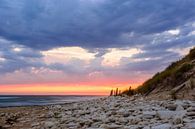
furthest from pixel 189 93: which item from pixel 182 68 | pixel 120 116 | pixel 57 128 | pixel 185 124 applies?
pixel 185 124

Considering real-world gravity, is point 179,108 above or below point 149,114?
above

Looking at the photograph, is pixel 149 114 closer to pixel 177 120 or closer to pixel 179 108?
pixel 179 108

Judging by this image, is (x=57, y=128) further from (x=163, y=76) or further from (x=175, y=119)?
(x=163, y=76)

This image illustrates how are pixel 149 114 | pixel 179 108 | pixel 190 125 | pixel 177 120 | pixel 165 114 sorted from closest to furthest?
pixel 190 125
pixel 177 120
pixel 165 114
pixel 149 114
pixel 179 108

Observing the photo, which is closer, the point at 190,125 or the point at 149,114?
the point at 190,125

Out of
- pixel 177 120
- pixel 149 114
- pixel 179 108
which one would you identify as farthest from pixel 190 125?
pixel 179 108

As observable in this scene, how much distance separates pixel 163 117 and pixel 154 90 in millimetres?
14847

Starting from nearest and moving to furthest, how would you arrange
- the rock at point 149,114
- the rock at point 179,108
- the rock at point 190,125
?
the rock at point 190,125 < the rock at point 149,114 < the rock at point 179,108

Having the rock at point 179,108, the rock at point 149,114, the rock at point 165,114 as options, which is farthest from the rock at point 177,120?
the rock at point 179,108

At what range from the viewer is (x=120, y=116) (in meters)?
14.8

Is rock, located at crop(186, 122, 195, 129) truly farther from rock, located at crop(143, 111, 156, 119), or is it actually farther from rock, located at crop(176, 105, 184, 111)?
rock, located at crop(176, 105, 184, 111)

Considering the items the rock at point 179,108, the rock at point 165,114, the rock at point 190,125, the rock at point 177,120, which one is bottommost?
the rock at point 190,125

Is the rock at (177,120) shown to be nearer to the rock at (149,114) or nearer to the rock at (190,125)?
the rock at (190,125)

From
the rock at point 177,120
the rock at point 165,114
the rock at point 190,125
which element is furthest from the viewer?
the rock at point 165,114
